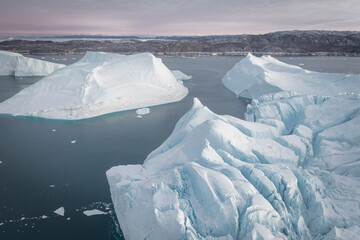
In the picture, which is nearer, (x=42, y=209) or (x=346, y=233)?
(x=346, y=233)

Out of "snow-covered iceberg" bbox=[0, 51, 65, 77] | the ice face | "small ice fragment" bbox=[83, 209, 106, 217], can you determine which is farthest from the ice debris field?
"snow-covered iceberg" bbox=[0, 51, 65, 77]

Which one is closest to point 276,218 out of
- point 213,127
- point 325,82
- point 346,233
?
point 346,233

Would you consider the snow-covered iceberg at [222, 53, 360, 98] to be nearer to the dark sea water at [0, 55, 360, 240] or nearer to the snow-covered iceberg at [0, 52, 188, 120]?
the dark sea water at [0, 55, 360, 240]

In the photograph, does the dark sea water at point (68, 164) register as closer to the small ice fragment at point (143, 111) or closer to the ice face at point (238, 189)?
the small ice fragment at point (143, 111)

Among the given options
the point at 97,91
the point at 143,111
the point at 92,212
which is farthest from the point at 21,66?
the point at 92,212

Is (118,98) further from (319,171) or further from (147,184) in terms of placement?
(319,171)
